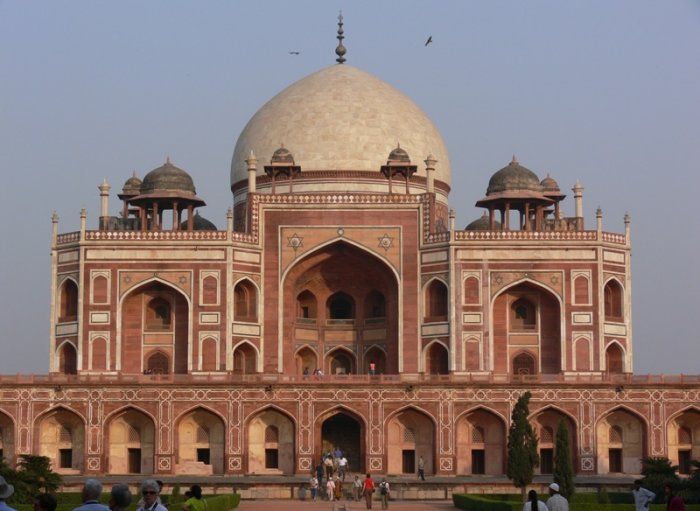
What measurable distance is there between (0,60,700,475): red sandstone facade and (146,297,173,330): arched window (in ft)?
0.14

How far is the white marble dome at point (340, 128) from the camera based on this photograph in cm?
4228

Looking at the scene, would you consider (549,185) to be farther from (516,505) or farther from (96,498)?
(96,498)

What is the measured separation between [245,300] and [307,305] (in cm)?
274

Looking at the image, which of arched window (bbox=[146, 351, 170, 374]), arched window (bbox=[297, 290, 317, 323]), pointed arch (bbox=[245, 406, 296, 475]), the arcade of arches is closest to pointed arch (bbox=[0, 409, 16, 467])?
the arcade of arches

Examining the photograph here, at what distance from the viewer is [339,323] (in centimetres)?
4097

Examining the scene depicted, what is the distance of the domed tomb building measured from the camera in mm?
34375

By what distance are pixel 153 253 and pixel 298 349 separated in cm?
517

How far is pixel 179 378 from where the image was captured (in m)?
35.0

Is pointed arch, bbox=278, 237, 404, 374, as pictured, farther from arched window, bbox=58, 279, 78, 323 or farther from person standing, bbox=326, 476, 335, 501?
person standing, bbox=326, 476, 335, 501

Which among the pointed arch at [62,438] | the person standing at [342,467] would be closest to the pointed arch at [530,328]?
the person standing at [342,467]

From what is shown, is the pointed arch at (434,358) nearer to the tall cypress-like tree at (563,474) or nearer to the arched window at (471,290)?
the arched window at (471,290)

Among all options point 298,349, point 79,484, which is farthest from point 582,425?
point 79,484

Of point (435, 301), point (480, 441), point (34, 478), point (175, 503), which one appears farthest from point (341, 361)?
point (34, 478)

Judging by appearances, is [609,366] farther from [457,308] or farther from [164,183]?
[164,183]
